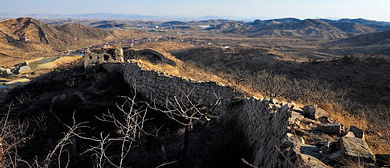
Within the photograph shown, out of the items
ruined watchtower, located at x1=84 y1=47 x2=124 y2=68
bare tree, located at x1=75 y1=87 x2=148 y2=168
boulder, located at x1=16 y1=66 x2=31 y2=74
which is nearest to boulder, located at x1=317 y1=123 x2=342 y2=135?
bare tree, located at x1=75 y1=87 x2=148 y2=168

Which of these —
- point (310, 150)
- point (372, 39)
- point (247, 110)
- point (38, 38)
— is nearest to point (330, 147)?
point (310, 150)

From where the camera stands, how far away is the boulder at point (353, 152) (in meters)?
3.24

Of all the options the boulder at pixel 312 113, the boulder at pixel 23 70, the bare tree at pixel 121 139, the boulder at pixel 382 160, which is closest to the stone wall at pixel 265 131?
the boulder at pixel 312 113

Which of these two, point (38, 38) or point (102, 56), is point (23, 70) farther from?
point (38, 38)

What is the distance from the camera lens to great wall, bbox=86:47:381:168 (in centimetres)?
339

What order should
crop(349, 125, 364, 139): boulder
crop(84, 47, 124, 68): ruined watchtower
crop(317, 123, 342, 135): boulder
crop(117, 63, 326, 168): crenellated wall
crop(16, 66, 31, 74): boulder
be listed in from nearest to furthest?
crop(117, 63, 326, 168): crenellated wall
crop(349, 125, 364, 139): boulder
crop(317, 123, 342, 135): boulder
crop(84, 47, 124, 68): ruined watchtower
crop(16, 66, 31, 74): boulder

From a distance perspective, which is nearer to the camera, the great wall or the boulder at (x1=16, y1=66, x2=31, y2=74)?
the great wall

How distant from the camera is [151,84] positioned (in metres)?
11.1

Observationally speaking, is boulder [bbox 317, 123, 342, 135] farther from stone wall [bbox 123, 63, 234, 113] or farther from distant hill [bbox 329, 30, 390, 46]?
distant hill [bbox 329, 30, 390, 46]

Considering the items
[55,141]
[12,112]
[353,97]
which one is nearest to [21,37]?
[12,112]

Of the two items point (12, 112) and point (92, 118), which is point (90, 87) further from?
point (12, 112)

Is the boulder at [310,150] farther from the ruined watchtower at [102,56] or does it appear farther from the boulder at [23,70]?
the boulder at [23,70]

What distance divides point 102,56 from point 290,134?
21.5 meters

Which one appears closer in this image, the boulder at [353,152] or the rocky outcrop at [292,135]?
the boulder at [353,152]
